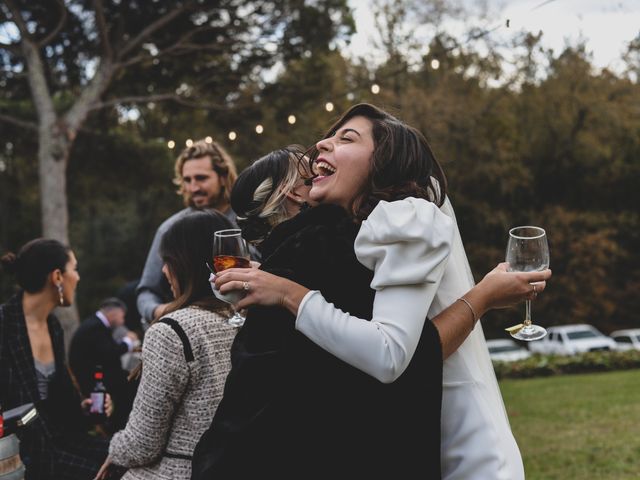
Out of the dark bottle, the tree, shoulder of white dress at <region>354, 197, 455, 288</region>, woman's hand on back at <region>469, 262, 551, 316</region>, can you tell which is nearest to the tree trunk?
the tree

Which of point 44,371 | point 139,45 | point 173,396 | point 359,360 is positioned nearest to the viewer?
point 359,360

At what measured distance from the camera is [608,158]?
26406mm

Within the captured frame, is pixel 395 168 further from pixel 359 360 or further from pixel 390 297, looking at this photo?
pixel 359 360

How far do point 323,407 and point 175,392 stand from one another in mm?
875

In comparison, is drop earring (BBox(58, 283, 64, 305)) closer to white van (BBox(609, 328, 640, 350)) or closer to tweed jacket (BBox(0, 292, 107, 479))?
tweed jacket (BBox(0, 292, 107, 479))

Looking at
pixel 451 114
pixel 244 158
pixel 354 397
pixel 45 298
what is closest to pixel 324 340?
pixel 354 397

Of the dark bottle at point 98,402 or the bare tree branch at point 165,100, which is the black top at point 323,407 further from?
the bare tree branch at point 165,100

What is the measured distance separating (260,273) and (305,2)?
11700 mm

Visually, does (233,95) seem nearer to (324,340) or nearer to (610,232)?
(324,340)

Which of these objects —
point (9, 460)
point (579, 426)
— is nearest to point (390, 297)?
point (9, 460)

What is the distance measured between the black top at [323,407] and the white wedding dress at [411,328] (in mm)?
59

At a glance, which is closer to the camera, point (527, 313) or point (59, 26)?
point (527, 313)

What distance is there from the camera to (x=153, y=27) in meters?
12.3

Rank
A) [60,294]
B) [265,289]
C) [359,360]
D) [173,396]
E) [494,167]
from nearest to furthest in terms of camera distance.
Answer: [359,360] < [265,289] < [173,396] < [60,294] < [494,167]
